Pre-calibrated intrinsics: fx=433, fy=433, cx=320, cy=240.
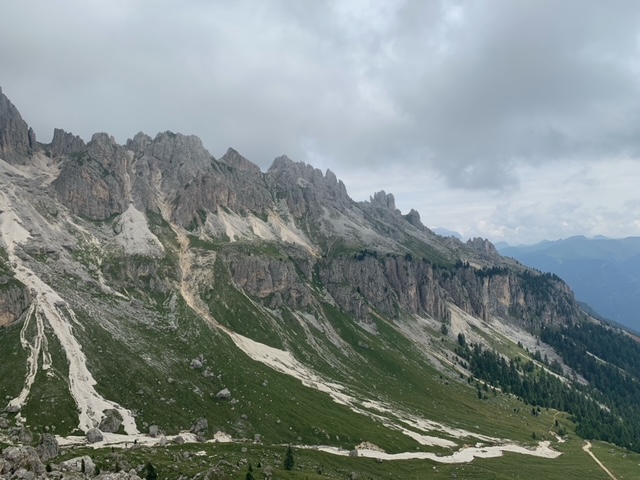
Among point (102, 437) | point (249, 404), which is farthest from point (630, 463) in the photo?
point (102, 437)

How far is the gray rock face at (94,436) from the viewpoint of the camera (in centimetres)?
12256

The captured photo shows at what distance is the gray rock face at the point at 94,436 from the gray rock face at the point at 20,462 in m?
59.3

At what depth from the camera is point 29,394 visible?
456ft

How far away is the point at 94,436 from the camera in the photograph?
123 m

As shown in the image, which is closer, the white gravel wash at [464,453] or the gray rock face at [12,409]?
the gray rock face at [12,409]

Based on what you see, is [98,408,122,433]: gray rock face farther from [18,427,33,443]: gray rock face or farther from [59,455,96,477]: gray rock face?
[59,455,96,477]: gray rock face

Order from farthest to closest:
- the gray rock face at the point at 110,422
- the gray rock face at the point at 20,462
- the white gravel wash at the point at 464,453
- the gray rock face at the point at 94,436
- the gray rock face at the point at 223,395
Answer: the gray rock face at the point at 223,395
the white gravel wash at the point at 464,453
the gray rock face at the point at 110,422
the gray rock face at the point at 94,436
the gray rock face at the point at 20,462

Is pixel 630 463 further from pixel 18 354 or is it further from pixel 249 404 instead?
pixel 18 354

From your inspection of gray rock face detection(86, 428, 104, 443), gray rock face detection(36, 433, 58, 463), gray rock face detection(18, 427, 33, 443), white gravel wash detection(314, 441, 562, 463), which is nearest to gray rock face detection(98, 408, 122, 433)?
gray rock face detection(86, 428, 104, 443)

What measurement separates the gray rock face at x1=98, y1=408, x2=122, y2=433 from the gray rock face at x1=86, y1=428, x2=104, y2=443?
5.72 meters

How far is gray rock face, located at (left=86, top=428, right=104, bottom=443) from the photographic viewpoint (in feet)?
402

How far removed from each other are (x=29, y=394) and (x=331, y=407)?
112441 mm

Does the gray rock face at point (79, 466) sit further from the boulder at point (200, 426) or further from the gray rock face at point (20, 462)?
the boulder at point (200, 426)

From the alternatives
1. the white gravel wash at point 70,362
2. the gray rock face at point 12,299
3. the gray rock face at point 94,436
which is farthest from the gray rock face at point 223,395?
the gray rock face at point 12,299
